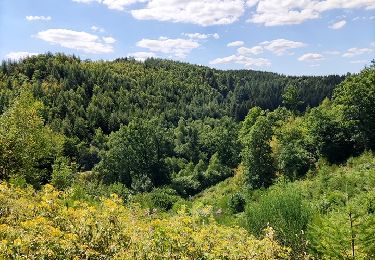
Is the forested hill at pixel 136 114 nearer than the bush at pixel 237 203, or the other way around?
the bush at pixel 237 203

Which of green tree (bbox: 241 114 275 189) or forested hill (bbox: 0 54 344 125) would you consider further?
forested hill (bbox: 0 54 344 125)

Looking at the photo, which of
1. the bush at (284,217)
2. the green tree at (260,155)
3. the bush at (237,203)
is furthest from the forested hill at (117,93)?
the bush at (284,217)

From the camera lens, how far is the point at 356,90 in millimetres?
46562

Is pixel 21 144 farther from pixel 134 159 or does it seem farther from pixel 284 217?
pixel 134 159

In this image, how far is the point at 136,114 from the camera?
116062 mm

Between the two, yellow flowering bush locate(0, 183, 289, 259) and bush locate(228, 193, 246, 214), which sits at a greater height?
yellow flowering bush locate(0, 183, 289, 259)

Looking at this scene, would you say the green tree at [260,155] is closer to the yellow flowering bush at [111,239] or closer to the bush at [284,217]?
the bush at [284,217]

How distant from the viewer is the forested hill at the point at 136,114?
80.7 m

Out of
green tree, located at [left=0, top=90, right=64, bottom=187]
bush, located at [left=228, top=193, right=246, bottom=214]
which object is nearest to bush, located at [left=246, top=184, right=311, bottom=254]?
green tree, located at [left=0, top=90, right=64, bottom=187]

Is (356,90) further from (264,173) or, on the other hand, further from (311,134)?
(264,173)

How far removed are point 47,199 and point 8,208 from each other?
63.1 inches

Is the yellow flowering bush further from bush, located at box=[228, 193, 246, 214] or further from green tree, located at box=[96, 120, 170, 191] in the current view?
green tree, located at box=[96, 120, 170, 191]

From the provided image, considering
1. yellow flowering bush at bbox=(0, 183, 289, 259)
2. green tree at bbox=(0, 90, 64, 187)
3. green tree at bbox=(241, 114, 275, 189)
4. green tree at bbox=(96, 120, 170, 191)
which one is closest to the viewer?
yellow flowering bush at bbox=(0, 183, 289, 259)

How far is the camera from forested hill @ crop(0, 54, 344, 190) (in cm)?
8069
